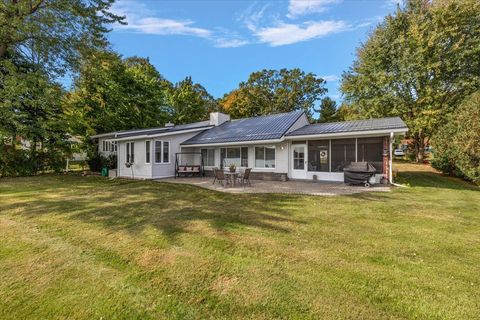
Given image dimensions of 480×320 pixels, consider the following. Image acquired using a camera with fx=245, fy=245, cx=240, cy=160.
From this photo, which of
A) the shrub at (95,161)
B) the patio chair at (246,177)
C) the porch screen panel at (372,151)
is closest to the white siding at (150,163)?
the shrub at (95,161)

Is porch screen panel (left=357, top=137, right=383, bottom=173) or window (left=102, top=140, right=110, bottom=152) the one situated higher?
window (left=102, top=140, right=110, bottom=152)

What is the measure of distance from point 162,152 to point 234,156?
15.0ft

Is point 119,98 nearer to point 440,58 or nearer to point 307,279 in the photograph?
point 307,279

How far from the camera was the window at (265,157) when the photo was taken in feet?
47.6

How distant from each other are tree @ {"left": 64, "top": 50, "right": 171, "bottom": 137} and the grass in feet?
53.7

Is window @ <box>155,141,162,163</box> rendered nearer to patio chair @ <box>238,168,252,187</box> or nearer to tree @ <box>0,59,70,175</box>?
patio chair @ <box>238,168,252,187</box>

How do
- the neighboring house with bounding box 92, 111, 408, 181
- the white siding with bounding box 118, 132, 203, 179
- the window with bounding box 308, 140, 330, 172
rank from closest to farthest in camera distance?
the neighboring house with bounding box 92, 111, 408, 181
the window with bounding box 308, 140, 330, 172
the white siding with bounding box 118, 132, 203, 179

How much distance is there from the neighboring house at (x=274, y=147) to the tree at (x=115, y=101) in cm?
719

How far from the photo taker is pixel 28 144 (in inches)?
699

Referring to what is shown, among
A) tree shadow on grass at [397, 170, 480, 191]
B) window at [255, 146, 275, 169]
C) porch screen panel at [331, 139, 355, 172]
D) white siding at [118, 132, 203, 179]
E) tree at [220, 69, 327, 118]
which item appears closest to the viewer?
tree shadow on grass at [397, 170, 480, 191]

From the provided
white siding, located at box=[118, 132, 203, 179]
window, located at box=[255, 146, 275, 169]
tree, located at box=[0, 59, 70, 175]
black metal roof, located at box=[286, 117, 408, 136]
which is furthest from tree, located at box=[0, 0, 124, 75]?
black metal roof, located at box=[286, 117, 408, 136]

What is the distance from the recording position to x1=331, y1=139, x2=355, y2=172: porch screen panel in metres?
12.4

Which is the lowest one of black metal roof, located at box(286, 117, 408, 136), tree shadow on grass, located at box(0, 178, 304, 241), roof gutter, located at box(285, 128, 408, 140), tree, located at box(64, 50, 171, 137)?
tree shadow on grass, located at box(0, 178, 304, 241)

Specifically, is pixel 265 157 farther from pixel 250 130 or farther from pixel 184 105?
pixel 184 105
